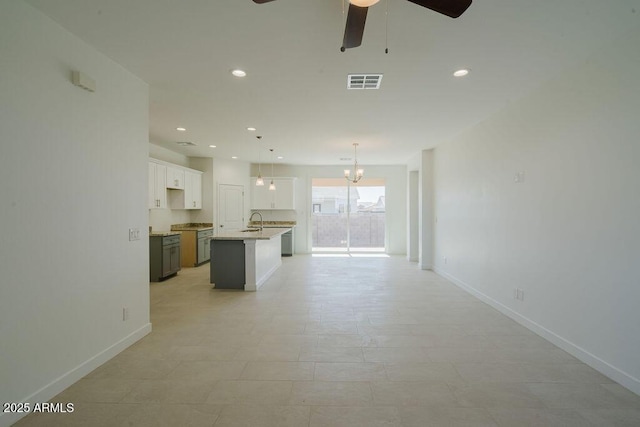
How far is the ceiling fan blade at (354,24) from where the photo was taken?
159 cm

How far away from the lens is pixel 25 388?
6.46 ft

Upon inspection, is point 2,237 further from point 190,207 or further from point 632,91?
point 190,207

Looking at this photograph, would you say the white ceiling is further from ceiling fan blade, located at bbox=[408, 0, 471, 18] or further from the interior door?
the interior door

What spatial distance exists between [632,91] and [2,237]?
15.3 ft

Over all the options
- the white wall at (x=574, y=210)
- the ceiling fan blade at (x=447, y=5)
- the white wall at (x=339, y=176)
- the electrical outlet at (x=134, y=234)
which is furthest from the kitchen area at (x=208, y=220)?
the ceiling fan blade at (x=447, y=5)

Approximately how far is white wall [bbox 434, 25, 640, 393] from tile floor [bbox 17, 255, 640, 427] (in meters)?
0.29

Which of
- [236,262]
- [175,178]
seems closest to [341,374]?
[236,262]

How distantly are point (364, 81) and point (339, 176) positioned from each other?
20.1 feet

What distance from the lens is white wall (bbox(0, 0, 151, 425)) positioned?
6.28ft

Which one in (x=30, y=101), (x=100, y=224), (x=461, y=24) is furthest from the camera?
(x=100, y=224)

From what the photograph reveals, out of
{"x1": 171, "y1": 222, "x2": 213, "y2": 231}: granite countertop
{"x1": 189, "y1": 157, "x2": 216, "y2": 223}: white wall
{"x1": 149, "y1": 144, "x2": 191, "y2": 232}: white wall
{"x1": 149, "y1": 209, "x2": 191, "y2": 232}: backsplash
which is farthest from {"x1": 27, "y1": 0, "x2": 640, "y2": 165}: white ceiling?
{"x1": 189, "y1": 157, "x2": 216, "y2": 223}: white wall

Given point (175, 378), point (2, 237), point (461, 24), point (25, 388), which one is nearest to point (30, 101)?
point (2, 237)

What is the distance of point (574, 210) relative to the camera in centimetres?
283

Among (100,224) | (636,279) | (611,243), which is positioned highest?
(100,224)
